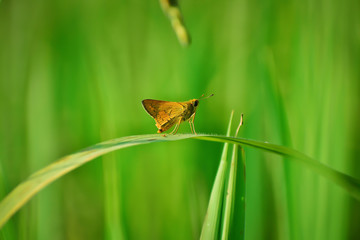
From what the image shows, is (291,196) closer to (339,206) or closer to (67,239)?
(339,206)

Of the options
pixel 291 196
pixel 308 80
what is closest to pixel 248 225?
pixel 291 196

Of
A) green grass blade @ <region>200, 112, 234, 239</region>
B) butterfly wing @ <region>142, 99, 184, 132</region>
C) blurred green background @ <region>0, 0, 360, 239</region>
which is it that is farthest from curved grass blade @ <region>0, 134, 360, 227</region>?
butterfly wing @ <region>142, 99, 184, 132</region>

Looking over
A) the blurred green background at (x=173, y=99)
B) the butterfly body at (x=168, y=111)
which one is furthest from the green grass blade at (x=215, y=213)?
the butterfly body at (x=168, y=111)

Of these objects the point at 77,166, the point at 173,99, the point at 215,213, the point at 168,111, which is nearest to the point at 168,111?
the point at 168,111

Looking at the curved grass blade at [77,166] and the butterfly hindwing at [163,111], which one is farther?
the butterfly hindwing at [163,111]

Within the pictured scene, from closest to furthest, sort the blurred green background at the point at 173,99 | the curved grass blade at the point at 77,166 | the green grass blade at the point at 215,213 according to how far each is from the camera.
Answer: the curved grass blade at the point at 77,166 < the green grass blade at the point at 215,213 < the blurred green background at the point at 173,99

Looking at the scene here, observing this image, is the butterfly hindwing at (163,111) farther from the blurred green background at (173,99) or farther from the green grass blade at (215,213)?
the green grass blade at (215,213)
